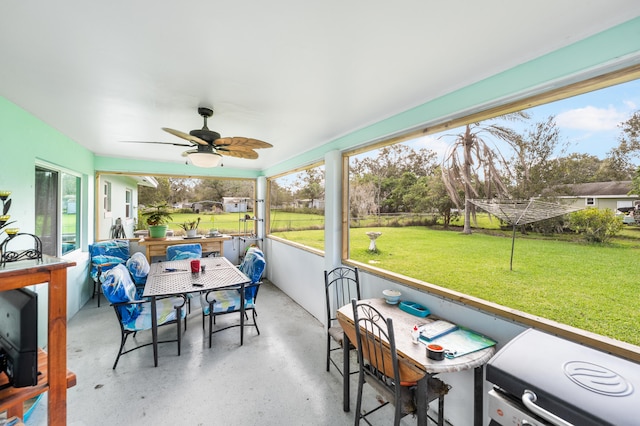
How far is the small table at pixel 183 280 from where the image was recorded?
2.49 metres

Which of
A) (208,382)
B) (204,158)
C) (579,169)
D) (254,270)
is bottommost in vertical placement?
(208,382)

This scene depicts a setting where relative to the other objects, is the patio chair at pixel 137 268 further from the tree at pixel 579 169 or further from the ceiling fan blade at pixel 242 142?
the tree at pixel 579 169

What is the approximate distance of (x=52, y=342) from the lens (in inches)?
43.1

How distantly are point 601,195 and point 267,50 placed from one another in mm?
2073

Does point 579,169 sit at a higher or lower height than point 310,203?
higher

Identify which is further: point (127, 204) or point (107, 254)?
point (127, 204)

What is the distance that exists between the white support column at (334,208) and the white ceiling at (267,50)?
0.80 meters

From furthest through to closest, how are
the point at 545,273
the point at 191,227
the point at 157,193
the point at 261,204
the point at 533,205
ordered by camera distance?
the point at 157,193
the point at 261,204
the point at 191,227
the point at 545,273
the point at 533,205

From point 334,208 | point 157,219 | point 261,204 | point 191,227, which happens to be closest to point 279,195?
point 261,204

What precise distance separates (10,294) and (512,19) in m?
2.51

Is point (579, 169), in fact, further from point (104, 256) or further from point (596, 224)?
point (104, 256)

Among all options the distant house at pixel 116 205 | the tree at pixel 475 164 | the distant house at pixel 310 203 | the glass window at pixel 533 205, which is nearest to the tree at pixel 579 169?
the glass window at pixel 533 205

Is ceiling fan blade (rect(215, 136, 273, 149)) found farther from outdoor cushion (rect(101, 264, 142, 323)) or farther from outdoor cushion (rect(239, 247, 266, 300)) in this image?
outdoor cushion (rect(101, 264, 142, 323))

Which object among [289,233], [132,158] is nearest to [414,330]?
[289,233]
